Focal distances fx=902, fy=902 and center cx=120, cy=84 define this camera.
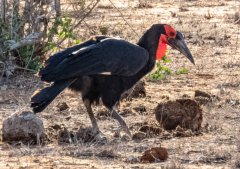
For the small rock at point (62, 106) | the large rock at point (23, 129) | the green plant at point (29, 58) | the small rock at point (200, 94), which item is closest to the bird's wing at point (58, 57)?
the large rock at point (23, 129)

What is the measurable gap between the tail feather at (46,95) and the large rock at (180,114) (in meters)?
0.77

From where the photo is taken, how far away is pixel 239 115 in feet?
24.8

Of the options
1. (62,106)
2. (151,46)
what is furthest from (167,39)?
(62,106)

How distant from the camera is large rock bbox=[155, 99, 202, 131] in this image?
6828 mm

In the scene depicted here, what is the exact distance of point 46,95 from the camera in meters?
6.44

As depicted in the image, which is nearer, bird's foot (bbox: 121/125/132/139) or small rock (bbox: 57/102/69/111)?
bird's foot (bbox: 121/125/132/139)

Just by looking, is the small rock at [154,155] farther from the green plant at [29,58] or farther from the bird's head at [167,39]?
the green plant at [29,58]

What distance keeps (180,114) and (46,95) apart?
109 centimetres

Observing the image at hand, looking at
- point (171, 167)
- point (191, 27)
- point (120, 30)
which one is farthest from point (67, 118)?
point (191, 27)

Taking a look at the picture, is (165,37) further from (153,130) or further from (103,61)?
(153,130)

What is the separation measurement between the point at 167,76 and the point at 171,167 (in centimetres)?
375

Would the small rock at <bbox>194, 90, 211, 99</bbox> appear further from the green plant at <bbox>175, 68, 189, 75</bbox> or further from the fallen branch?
the fallen branch

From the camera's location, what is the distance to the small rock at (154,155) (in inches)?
231

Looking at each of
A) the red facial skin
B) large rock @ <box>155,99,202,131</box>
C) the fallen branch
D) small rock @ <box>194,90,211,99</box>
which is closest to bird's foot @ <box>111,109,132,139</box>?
large rock @ <box>155,99,202,131</box>
